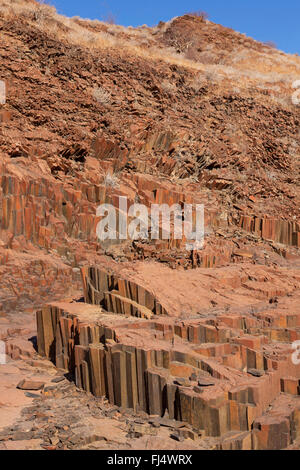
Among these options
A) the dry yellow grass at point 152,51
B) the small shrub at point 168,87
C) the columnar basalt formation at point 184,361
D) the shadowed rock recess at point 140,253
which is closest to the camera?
the columnar basalt formation at point 184,361

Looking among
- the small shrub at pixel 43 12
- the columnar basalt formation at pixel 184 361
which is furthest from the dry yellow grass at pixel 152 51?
the columnar basalt formation at pixel 184 361

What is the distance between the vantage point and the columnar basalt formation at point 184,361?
487 centimetres

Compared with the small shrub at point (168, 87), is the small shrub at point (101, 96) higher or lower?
lower

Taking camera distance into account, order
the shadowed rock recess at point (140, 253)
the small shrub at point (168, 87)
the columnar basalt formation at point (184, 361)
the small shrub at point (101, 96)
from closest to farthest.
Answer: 1. the columnar basalt formation at point (184, 361)
2. the shadowed rock recess at point (140, 253)
3. the small shrub at point (101, 96)
4. the small shrub at point (168, 87)

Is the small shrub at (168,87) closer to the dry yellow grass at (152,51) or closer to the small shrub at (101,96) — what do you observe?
the dry yellow grass at (152,51)

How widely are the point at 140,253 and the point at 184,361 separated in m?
6.73

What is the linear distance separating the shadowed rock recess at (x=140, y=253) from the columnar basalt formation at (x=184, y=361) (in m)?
0.03

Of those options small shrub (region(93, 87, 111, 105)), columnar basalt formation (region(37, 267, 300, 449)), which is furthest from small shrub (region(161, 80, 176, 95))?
columnar basalt formation (region(37, 267, 300, 449))

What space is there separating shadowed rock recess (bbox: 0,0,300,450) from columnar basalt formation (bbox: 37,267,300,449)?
0.03m

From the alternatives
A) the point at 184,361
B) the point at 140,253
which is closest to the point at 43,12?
the point at 140,253

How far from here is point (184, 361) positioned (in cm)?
588

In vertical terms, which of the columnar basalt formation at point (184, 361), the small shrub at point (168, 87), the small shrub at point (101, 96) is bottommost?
the columnar basalt formation at point (184, 361)

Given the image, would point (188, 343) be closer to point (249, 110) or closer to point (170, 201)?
point (170, 201)

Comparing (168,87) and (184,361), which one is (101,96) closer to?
(168,87)
